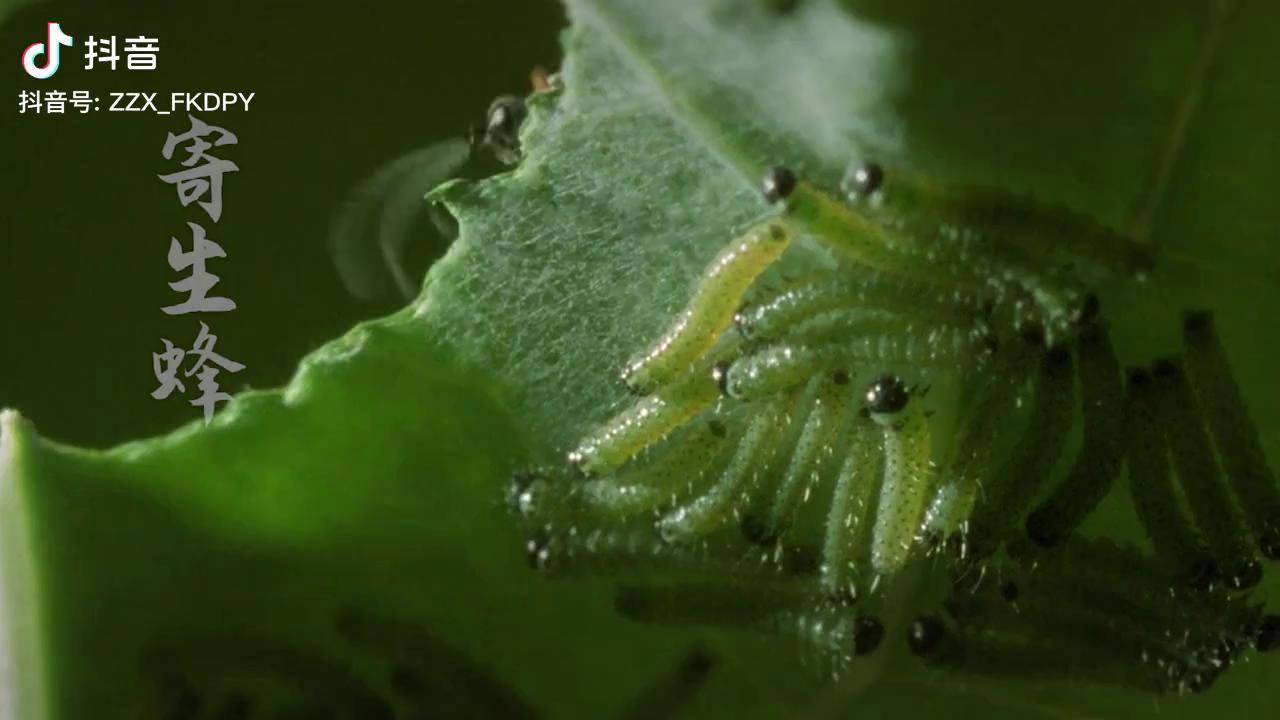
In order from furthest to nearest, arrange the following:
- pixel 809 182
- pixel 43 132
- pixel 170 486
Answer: pixel 43 132 < pixel 809 182 < pixel 170 486

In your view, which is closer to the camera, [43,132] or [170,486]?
[170,486]

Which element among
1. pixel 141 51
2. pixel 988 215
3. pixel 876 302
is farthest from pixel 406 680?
pixel 141 51

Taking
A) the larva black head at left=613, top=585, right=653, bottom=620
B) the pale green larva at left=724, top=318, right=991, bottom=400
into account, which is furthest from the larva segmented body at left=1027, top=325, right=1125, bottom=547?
the larva black head at left=613, top=585, right=653, bottom=620

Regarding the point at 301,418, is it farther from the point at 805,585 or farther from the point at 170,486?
the point at 805,585

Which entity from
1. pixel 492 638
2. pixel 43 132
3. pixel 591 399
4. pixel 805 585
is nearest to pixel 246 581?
pixel 492 638

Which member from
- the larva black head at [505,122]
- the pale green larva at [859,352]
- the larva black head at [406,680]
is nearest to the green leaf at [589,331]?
the larva black head at [406,680]

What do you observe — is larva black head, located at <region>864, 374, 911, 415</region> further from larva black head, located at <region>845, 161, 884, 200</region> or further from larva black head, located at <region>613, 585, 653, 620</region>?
larva black head, located at <region>613, 585, 653, 620</region>
